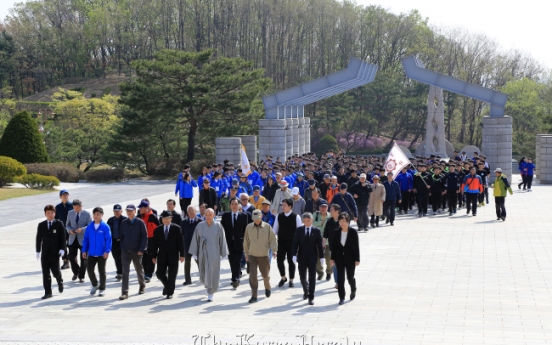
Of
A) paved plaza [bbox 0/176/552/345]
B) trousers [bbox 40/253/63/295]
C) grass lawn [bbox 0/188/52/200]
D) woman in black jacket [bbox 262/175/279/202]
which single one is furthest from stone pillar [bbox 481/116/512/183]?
trousers [bbox 40/253/63/295]

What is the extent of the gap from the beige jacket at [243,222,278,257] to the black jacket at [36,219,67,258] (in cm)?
298

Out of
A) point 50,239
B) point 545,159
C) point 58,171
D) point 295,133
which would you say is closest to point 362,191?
point 50,239

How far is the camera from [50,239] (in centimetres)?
1252

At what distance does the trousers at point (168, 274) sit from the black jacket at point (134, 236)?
1.27ft

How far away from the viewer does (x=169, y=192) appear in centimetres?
3080

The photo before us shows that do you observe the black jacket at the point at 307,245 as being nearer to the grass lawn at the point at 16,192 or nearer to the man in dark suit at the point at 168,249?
the man in dark suit at the point at 168,249

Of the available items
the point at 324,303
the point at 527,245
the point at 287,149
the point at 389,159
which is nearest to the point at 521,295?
the point at 324,303

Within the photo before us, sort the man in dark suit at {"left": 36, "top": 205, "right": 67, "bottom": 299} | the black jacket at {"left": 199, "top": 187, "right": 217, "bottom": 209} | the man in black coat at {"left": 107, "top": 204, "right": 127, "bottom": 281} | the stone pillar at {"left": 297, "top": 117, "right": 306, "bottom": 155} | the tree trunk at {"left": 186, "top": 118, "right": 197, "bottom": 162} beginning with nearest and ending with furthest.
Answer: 1. the man in dark suit at {"left": 36, "top": 205, "right": 67, "bottom": 299}
2. the man in black coat at {"left": 107, "top": 204, "right": 127, "bottom": 281}
3. the black jacket at {"left": 199, "top": 187, "right": 217, "bottom": 209}
4. the tree trunk at {"left": 186, "top": 118, "right": 197, "bottom": 162}
5. the stone pillar at {"left": 297, "top": 117, "right": 306, "bottom": 155}

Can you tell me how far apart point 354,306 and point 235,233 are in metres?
2.44

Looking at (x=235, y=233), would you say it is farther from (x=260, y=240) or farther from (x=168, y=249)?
(x=168, y=249)

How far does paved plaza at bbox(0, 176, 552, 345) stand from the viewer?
32.4 ft

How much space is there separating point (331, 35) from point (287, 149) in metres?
40.6

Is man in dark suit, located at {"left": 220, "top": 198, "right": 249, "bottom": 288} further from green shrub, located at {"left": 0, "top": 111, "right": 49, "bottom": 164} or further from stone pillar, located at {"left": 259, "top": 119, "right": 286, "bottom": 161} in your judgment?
green shrub, located at {"left": 0, "top": 111, "right": 49, "bottom": 164}

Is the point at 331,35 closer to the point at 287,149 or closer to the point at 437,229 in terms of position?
the point at 287,149
